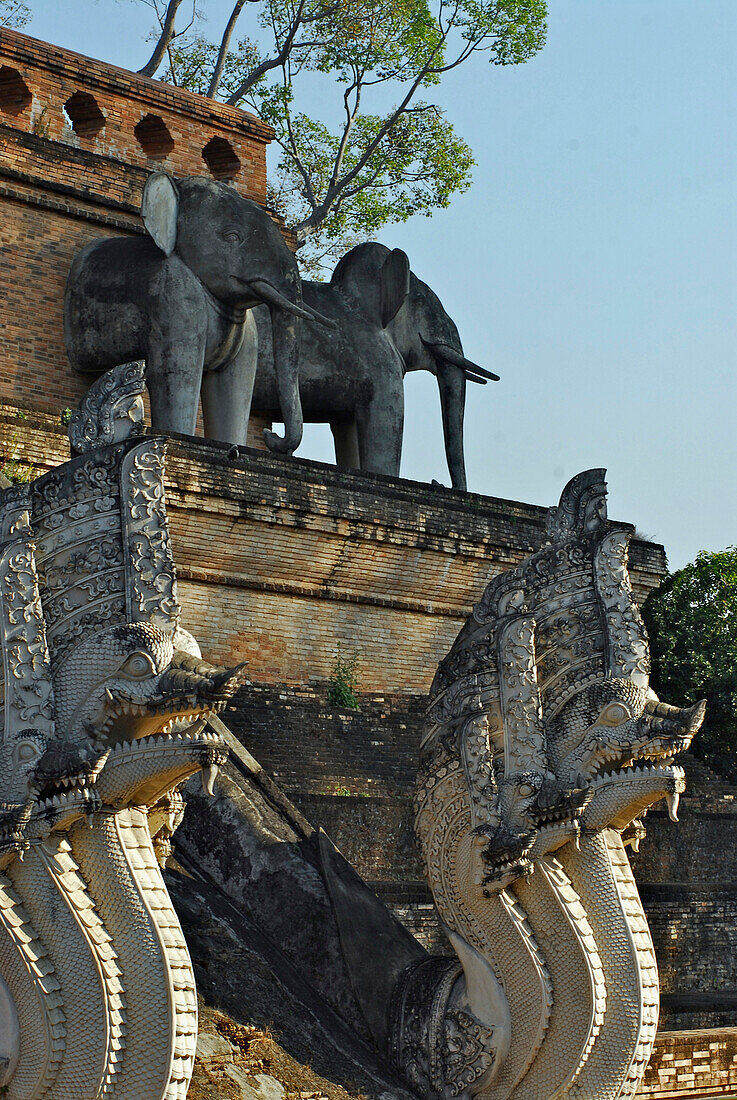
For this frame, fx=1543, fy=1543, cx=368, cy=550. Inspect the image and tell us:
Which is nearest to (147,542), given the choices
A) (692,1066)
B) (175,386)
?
(692,1066)

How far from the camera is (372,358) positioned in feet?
47.3

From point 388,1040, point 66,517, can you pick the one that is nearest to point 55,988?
point 66,517

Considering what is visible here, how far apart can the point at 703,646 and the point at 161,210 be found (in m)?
7.35

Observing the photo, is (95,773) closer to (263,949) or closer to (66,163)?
(263,949)

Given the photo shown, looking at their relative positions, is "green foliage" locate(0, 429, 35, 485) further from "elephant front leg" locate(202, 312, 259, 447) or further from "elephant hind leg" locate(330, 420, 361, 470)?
"elephant hind leg" locate(330, 420, 361, 470)

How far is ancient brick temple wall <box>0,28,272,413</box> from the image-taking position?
44.9ft

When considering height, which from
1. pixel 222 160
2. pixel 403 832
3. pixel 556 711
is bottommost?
pixel 556 711

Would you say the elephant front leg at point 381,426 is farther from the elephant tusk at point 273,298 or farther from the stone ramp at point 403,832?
Answer: the stone ramp at point 403,832

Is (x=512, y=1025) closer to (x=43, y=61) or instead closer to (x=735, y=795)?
(x=735, y=795)

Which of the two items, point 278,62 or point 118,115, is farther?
point 278,62

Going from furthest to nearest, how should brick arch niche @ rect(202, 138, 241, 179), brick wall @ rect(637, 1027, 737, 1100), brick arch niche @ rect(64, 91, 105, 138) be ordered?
brick arch niche @ rect(202, 138, 241, 179) → brick arch niche @ rect(64, 91, 105, 138) → brick wall @ rect(637, 1027, 737, 1100)

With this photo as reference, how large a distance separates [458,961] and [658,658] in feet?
31.1

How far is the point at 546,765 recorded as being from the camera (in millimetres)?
7020

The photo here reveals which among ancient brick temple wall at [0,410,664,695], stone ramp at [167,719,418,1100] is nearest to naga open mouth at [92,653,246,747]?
stone ramp at [167,719,418,1100]
